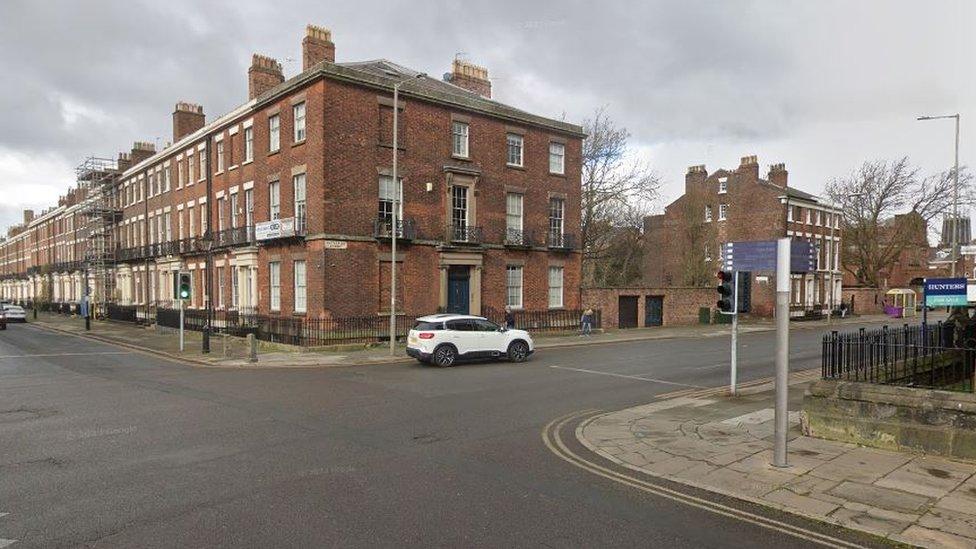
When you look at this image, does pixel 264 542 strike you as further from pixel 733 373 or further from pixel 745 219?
pixel 745 219

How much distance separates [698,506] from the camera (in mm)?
6215

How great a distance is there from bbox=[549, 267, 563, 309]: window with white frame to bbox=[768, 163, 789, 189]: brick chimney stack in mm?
27280

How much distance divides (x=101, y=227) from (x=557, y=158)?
40741 millimetres

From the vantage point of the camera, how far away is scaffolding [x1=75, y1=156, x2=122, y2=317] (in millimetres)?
46656

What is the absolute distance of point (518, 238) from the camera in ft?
96.9

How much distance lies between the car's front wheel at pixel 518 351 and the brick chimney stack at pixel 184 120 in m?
29.0

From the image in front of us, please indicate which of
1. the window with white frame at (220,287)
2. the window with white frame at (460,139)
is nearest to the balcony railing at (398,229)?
the window with white frame at (460,139)

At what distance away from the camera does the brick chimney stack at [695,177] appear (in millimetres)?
50875

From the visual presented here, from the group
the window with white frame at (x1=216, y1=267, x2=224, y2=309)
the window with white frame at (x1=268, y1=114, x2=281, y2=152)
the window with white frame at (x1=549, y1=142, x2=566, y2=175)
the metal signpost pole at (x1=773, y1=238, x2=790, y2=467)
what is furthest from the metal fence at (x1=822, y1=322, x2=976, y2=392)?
the window with white frame at (x1=216, y1=267, x2=224, y2=309)

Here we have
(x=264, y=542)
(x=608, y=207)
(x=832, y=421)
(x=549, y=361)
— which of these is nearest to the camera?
(x=264, y=542)

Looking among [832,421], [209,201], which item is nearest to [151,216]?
[209,201]

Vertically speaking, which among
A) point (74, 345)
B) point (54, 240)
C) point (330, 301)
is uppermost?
point (54, 240)

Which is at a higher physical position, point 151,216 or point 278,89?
point 278,89

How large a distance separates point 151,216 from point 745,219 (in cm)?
4600
